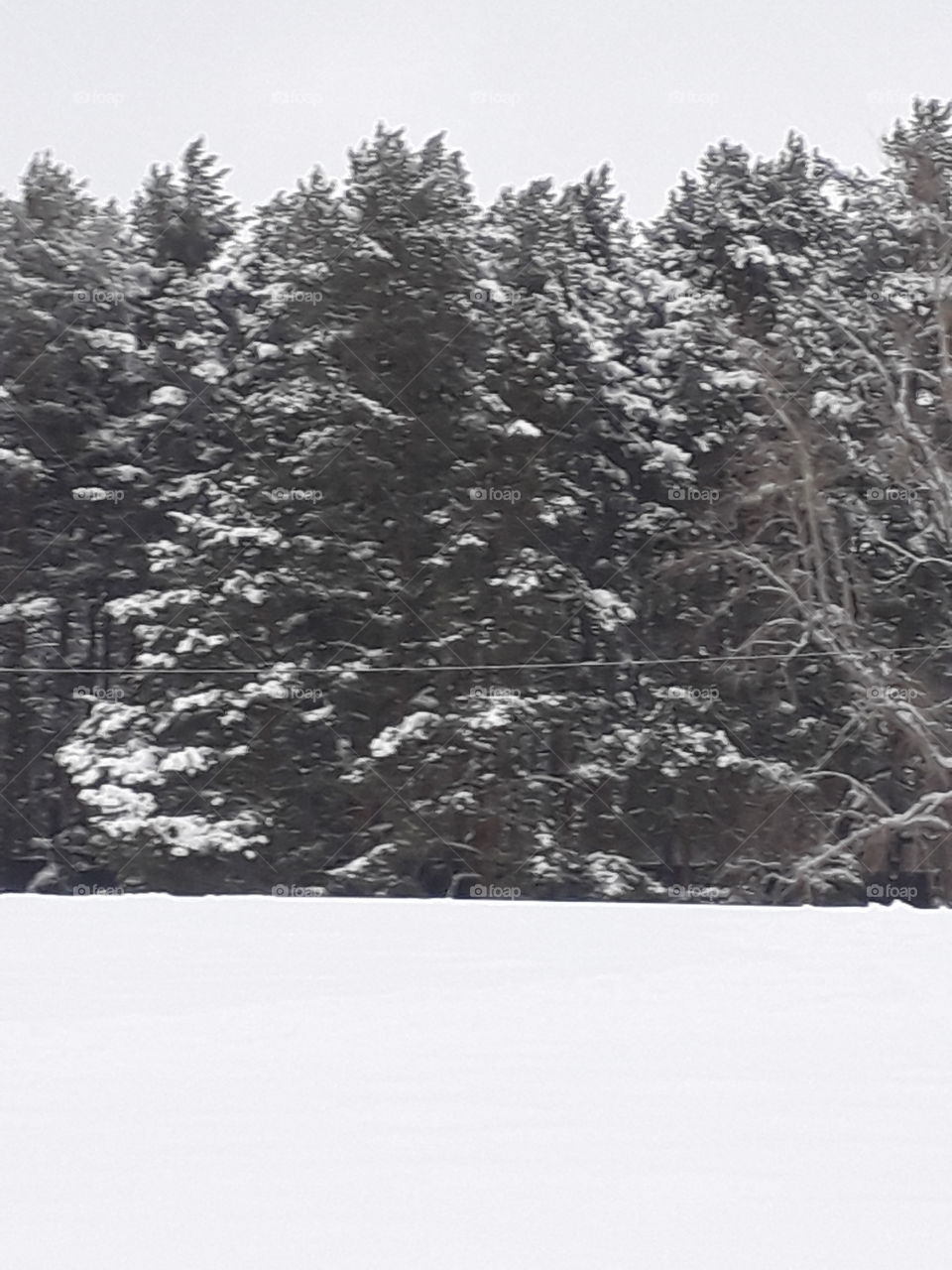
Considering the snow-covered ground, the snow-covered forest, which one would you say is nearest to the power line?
the snow-covered forest

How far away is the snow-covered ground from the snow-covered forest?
916 cm

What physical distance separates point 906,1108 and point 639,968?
1.73 m

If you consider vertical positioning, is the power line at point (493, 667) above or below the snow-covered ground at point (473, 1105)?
above

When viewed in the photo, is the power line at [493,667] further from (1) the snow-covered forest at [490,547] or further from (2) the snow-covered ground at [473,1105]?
(2) the snow-covered ground at [473,1105]

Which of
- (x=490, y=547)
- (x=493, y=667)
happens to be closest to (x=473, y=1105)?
(x=493, y=667)

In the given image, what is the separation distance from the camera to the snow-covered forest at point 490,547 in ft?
46.6

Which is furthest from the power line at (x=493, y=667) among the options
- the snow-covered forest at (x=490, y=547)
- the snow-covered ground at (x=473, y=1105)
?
the snow-covered ground at (x=473, y=1105)

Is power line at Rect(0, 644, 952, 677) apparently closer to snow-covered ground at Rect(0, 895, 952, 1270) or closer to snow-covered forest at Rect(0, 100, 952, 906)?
snow-covered forest at Rect(0, 100, 952, 906)

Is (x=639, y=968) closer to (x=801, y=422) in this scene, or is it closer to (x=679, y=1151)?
(x=679, y=1151)

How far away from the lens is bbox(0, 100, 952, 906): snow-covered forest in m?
14.2

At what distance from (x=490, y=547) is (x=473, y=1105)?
11.7 meters

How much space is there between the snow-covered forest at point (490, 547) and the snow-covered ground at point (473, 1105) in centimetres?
916

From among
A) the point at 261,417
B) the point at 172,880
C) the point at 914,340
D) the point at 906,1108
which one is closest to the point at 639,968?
the point at 906,1108

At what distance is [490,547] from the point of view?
47.6 ft
